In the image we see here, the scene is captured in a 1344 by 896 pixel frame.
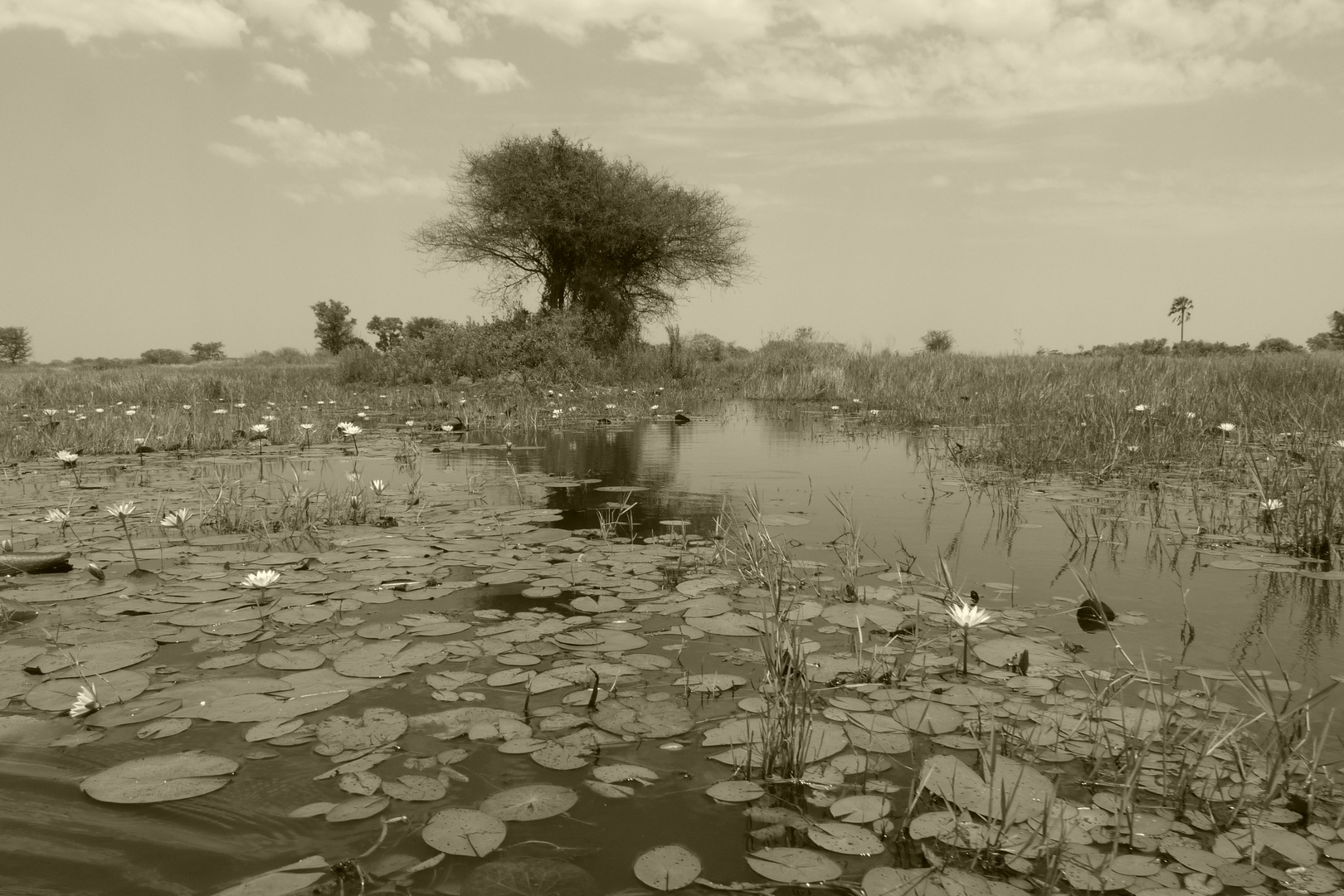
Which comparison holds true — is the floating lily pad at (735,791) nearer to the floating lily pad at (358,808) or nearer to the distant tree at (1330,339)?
the floating lily pad at (358,808)

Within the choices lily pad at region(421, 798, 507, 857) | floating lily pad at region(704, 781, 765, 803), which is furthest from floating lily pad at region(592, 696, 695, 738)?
lily pad at region(421, 798, 507, 857)

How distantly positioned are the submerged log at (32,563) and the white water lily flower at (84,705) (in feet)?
5.00

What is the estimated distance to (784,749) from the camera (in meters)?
1.75

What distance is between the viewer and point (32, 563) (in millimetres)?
3162

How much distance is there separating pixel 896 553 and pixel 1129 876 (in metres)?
2.28

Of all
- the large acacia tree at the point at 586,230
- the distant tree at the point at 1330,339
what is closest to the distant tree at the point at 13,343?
the large acacia tree at the point at 586,230

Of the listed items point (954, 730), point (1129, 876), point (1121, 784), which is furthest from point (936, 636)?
point (1129, 876)

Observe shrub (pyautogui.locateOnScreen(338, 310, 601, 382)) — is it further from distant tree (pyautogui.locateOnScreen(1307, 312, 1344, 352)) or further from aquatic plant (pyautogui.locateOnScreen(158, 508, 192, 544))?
distant tree (pyautogui.locateOnScreen(1307, 312, 1344, 352))

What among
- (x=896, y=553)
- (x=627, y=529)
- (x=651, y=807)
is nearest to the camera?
(x=651, y=807)

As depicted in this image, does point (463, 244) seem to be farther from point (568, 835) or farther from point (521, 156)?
point (568, 835)

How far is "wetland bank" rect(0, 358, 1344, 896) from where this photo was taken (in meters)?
1.46

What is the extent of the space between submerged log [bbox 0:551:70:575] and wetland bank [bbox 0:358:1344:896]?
103 mm

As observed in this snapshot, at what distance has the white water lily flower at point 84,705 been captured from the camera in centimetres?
195

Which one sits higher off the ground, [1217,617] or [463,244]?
[463,244]
